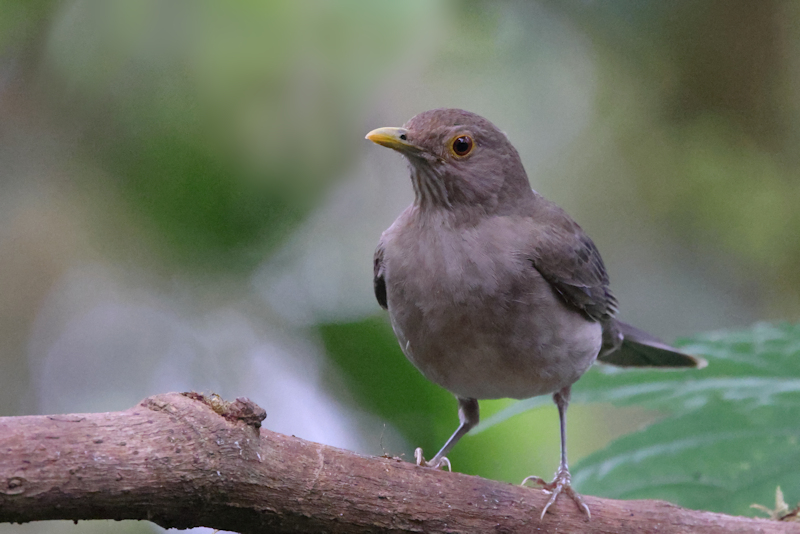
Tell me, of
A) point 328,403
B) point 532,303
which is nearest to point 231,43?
point 328,403

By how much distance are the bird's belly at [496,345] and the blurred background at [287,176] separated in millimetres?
1551

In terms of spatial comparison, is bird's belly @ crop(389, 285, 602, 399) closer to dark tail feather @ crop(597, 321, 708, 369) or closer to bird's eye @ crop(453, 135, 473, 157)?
bird's eye @ crop(453, 135, 473, 157)

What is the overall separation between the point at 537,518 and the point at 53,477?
2088 mm

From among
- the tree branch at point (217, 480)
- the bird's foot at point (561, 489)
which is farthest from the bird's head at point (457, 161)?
the tree branch at point (217, 480)

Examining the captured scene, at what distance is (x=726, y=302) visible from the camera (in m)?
7.96

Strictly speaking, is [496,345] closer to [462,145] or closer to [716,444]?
[462,145]

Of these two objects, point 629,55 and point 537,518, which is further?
point 629,55

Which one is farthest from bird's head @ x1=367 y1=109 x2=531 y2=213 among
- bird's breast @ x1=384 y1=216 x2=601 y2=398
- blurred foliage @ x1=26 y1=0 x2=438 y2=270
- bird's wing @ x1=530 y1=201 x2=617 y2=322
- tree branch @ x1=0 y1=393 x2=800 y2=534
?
blurred foliage @ x1=26 y1=0 x2=438 y2=270

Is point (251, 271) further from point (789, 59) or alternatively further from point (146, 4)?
point (789, 59)

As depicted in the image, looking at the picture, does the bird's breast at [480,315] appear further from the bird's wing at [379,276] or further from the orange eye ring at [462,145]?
the orange eye ring at [462,145]

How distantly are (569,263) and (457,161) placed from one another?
877mm

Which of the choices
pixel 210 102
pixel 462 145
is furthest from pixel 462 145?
pixel 210 102

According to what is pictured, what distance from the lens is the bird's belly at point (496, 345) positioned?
394 cm

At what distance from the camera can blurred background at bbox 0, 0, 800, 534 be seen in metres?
5.73
